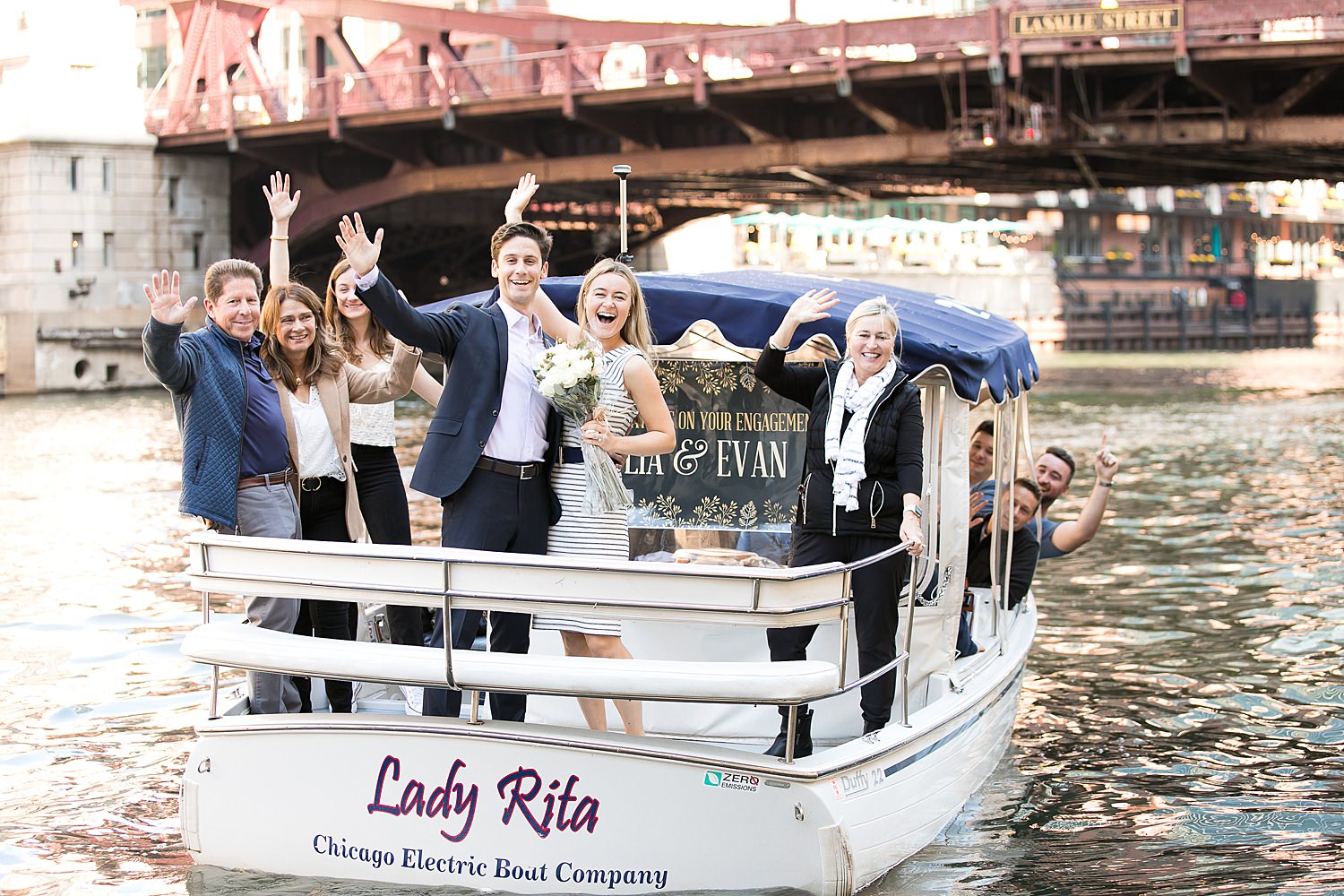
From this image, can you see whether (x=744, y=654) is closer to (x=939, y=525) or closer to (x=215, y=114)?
(x=939, y=525)

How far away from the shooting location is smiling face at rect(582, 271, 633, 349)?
665 centimetres

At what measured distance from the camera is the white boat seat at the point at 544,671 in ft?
19.6

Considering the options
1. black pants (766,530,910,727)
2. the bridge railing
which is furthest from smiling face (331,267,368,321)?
the bridge railing

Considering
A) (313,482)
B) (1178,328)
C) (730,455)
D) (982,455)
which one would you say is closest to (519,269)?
(313,482)

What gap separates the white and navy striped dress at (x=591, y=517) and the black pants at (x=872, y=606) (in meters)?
0.78

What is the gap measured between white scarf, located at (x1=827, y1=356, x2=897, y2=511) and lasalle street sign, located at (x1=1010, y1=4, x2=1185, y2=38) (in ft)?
81.1

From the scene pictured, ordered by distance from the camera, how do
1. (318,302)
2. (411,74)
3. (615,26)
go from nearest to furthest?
(318,302) < (411,74) < (615,26)

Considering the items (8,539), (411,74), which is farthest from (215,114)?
(8,539)

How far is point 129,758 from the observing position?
9.48 meters

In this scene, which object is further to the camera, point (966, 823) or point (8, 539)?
point (8, 539)

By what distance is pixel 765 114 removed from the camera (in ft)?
119

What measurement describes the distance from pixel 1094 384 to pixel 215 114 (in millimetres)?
24503

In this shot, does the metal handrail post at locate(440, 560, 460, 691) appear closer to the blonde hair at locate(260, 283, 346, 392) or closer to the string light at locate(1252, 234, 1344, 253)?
the blonde hair at locate(260, 283, 346, 392)

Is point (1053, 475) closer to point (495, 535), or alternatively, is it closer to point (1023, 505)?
point (1023, 505)
